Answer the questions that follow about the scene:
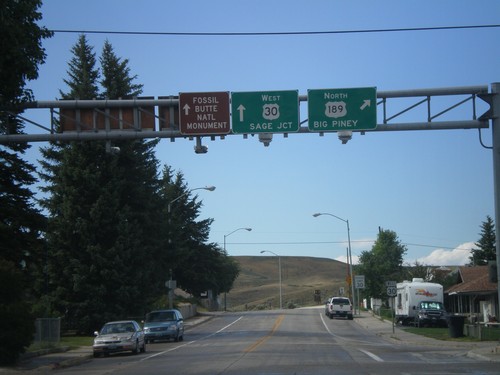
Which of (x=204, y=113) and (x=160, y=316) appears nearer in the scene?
(x=204, y=113)

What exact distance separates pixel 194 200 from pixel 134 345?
45366 mm

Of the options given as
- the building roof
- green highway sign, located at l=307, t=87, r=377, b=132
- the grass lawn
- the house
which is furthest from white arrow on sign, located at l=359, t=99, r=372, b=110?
the building roof

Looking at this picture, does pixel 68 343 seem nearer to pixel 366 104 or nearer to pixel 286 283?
pixel 366 104

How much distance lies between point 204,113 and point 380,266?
52.3m

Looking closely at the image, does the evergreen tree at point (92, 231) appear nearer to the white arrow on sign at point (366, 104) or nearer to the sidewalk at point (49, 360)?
the sidewalk at point (49, 360)

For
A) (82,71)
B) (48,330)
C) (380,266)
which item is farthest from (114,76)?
(380,266)

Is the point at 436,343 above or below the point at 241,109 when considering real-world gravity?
below

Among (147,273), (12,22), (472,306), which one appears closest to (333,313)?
(472,306)

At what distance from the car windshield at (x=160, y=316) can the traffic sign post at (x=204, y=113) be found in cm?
1918

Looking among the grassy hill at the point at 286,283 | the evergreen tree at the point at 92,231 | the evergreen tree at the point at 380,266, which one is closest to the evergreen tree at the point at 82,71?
the evergreen tree at the point at 92,231

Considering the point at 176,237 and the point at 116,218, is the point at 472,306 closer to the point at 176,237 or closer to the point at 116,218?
the point at 176,237

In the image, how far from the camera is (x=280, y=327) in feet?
163

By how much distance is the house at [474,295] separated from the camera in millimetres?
46469

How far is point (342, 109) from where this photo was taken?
22109mm
